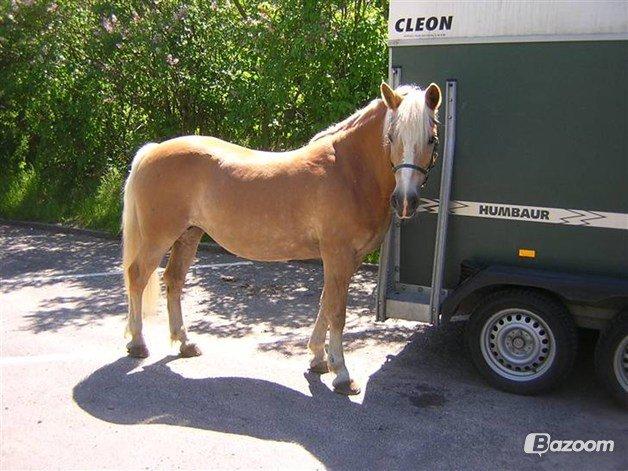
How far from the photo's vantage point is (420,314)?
4.86 meters

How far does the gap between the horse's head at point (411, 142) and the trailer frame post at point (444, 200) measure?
15.3 inches

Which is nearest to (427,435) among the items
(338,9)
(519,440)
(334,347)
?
(519,440)

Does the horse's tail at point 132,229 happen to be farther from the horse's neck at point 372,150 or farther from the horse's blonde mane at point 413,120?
the horse's blonde mane at point 413,120

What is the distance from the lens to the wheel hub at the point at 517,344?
14.9 ft

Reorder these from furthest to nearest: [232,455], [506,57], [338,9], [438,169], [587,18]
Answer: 1. [338,9]
2. [438,169]
3. [506,57]
4. [587,18]
5. [232,455]

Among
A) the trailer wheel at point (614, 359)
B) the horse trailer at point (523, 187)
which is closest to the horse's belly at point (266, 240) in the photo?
the horse trailer at point (523, 187)

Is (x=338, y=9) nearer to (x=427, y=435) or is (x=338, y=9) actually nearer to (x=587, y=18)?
(x=587, y=18)

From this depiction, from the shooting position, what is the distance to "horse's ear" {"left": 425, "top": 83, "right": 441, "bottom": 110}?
→ 4.14 metres

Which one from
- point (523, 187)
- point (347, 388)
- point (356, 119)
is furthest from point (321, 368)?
point (523, 187)

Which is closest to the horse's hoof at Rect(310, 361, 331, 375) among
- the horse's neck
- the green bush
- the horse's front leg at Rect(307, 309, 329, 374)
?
the horse's front leg at Rect(307, 309, 329, 374)

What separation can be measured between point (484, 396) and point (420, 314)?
754 millimetres

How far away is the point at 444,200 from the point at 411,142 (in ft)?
2.33

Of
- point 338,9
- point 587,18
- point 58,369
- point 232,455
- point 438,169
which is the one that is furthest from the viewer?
point 338,9

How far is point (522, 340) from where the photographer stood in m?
4.64
